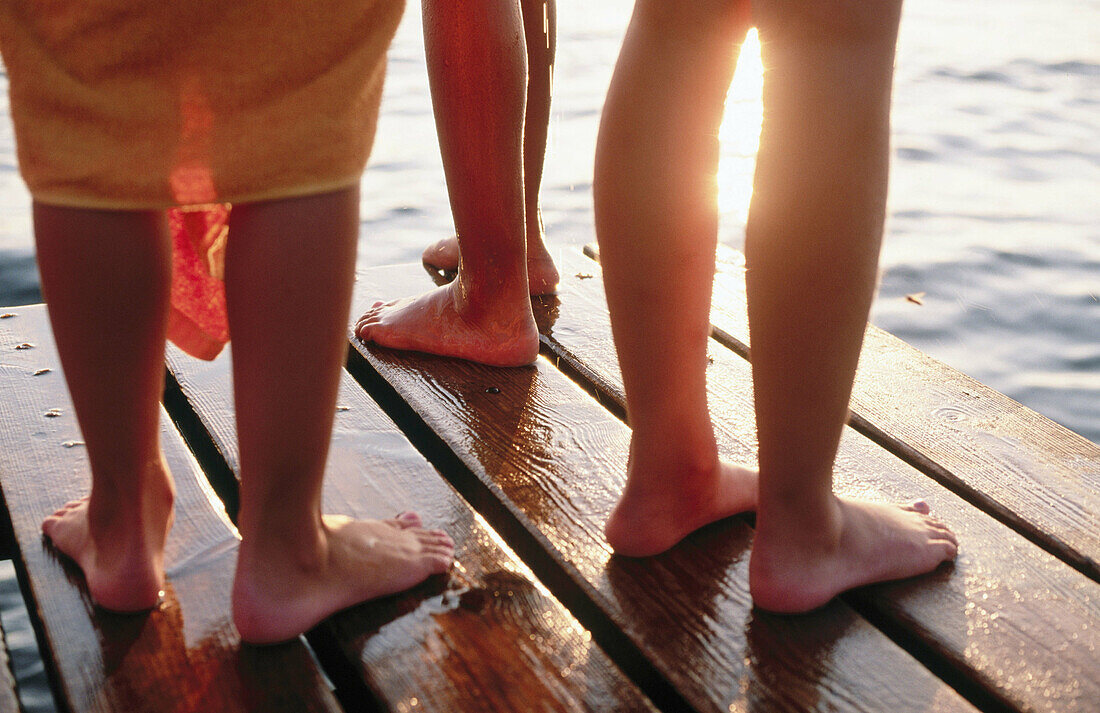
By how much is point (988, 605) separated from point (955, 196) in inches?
107

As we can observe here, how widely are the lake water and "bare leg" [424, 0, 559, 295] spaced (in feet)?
1.73

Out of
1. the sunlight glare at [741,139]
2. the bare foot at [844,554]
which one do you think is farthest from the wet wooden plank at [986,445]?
the sunlight glare at [741,139]

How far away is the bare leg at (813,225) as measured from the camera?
3.12ft

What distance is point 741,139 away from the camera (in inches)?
162

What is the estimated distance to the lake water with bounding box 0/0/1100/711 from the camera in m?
2.54

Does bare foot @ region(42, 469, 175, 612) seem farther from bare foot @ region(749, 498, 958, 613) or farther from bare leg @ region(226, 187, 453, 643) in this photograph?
bare foot @ region(749, 498, 958, 613)

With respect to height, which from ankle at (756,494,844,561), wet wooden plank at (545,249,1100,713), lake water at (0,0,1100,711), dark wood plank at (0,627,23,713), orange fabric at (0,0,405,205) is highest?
orange fabric at (0,0,405,205)

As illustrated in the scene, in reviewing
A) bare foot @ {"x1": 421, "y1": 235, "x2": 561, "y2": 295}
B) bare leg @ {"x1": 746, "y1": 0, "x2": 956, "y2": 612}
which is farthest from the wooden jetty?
bare foot @ {"x1": 421, "y1": 235, "x2": 561, "y2": 295}

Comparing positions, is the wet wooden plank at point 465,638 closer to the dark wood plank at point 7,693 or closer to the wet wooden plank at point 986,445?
the dark wood plank at point 7,693

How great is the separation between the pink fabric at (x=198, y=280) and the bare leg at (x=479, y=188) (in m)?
0.54

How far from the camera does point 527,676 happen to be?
41.1 inches

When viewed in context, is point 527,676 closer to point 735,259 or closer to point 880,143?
point 880,143

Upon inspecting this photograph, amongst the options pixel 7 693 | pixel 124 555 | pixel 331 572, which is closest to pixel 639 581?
pixel 331 572

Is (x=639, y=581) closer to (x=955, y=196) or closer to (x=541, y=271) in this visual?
(x=541, y=271)
